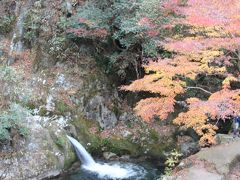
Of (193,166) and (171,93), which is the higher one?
(171,93)

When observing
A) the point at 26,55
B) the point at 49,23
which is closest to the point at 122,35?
the point at 49,23

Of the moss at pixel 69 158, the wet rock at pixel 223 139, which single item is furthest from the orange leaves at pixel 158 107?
the moss at pixel 69 158

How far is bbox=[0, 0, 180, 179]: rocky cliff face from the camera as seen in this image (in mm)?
12711

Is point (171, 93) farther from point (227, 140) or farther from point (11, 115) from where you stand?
point (11, 115)

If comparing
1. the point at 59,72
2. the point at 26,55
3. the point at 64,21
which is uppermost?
the point at 64,21

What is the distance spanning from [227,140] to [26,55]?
10.3m

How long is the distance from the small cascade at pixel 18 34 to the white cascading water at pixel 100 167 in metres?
6.05

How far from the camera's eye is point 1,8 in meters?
18.7

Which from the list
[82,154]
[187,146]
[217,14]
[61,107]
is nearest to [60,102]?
[61,107]

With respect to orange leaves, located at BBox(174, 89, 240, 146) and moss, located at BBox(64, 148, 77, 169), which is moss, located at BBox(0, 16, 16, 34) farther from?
orange leaves, located at BBox(174, 89, 240, 146)

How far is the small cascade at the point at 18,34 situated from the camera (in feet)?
57.6

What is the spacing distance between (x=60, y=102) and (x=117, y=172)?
157 inches

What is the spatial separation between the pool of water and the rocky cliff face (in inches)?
22.2

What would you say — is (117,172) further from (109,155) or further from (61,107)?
(61,107)
